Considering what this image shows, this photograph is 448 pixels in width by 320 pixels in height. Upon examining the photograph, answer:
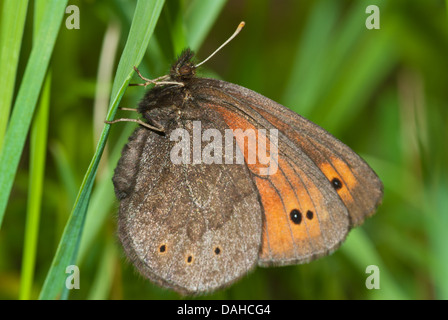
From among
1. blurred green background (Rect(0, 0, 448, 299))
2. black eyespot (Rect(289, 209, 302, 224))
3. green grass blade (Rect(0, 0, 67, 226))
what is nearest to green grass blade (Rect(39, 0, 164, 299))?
blurred green background (Rect(0, 0, 448, 299))

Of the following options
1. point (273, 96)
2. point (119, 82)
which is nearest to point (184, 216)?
point (119, 82)

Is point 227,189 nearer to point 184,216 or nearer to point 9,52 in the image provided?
point 184,216

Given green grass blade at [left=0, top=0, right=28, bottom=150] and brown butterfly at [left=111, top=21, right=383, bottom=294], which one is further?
brown butterfly at [left=111, top=21, right=383, bottom=294]

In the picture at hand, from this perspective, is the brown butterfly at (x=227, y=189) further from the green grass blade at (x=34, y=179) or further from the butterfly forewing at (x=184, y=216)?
the green grass blade at (x=34, y=179)

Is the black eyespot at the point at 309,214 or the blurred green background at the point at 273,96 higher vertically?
the blurred green background at the point at 273,96

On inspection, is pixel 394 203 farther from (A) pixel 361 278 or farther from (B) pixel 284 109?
(B) pixel 284 109

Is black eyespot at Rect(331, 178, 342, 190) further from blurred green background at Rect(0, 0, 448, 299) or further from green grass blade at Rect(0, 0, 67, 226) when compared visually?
green grass blade at Rect(0, 0, 67, 226)

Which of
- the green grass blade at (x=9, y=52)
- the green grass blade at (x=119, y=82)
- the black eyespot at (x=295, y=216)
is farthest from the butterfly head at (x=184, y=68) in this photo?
the black eyespot at (x=295, y=216)

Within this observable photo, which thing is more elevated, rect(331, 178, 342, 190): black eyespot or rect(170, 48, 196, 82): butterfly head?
rect(170, 48, 196, 82): butterfly head

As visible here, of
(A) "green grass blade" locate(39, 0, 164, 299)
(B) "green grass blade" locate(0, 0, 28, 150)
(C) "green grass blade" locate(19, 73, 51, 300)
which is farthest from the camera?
(C) "green grass blade" locate(19, 73, 51, 300)
